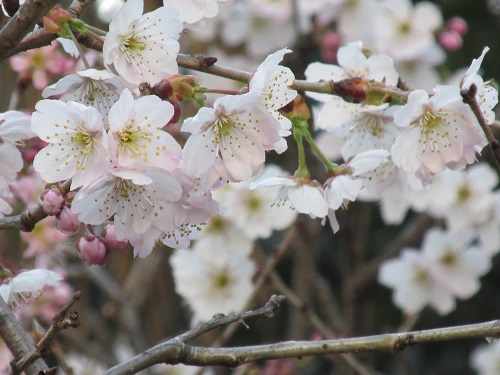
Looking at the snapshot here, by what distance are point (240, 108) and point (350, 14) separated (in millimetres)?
2023

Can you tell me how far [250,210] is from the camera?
7.71 ft

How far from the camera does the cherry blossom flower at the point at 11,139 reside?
3.70ft

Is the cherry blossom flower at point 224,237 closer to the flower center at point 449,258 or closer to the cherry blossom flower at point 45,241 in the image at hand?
the cherry blossom flower at point 45,241

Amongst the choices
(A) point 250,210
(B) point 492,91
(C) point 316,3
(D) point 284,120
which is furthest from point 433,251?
(D) point 284,120

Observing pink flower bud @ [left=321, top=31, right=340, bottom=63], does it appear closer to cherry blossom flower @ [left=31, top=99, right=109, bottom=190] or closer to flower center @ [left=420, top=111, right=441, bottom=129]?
flower center @ [left=420, top=111, right=441, bottom=129]

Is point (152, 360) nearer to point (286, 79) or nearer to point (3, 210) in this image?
point (3, 210)

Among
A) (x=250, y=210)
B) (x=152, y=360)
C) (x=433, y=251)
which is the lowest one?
(x=433, y=251)

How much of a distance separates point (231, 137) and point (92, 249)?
24 cm

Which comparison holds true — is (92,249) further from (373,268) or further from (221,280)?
(373,268)

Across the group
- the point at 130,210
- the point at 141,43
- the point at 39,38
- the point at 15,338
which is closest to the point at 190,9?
the point at 141,43

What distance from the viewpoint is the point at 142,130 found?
985mm

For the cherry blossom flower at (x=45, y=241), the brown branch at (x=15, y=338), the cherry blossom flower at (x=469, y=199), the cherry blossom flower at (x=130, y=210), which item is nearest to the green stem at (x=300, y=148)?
the cherry blossom flower at (x=130, y=210)

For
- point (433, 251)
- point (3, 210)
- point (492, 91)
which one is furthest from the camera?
point (433, 251)

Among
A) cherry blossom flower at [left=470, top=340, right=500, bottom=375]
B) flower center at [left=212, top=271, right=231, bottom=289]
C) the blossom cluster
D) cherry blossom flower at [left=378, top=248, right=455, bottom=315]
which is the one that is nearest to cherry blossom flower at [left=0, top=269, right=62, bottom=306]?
the blossom cluster
